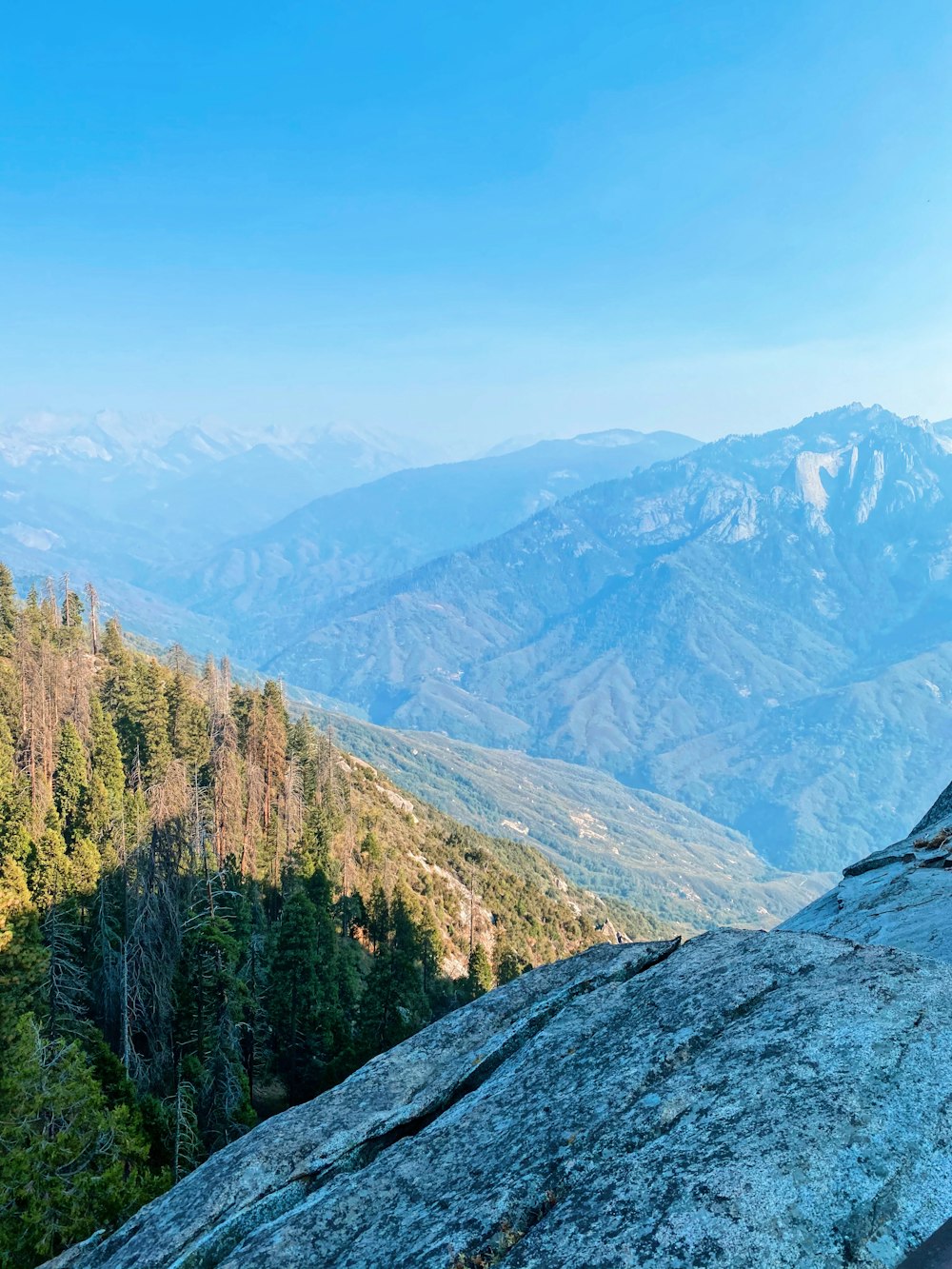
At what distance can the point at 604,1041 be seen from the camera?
1001 cm

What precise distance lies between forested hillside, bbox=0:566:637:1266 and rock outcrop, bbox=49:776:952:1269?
15.7 metres

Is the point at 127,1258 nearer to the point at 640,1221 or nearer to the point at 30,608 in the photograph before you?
the point at 640,1221

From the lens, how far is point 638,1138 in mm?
7586

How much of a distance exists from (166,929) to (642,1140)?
143ft

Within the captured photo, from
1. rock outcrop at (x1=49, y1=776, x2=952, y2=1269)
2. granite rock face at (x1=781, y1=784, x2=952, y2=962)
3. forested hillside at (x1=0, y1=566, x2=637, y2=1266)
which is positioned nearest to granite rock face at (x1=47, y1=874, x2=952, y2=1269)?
rock outcrop at (x1=49, y1=776, x2=952, y2=1269)

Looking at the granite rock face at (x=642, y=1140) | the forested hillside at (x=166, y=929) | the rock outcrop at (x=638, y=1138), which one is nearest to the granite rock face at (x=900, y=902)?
the rock outcrop at (x=638, y=1138)

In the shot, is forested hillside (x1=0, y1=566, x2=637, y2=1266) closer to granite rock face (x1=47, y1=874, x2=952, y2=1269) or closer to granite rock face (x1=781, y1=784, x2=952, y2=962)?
granite rock face (x1=47, y1=874, x2=952, y2=1269)

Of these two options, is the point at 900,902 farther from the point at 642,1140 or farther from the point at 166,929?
the point at 166,929

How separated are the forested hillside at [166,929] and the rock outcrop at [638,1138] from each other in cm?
1573

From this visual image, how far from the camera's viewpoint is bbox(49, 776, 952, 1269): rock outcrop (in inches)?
244

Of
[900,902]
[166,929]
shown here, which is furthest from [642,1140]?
[166,929]

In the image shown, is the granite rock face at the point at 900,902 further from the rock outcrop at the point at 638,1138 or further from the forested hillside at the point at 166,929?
the forested hillside at the point at 166,929

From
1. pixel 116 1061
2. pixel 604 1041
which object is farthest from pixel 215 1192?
pixel 116 1061

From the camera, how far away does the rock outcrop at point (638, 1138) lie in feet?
20.4
